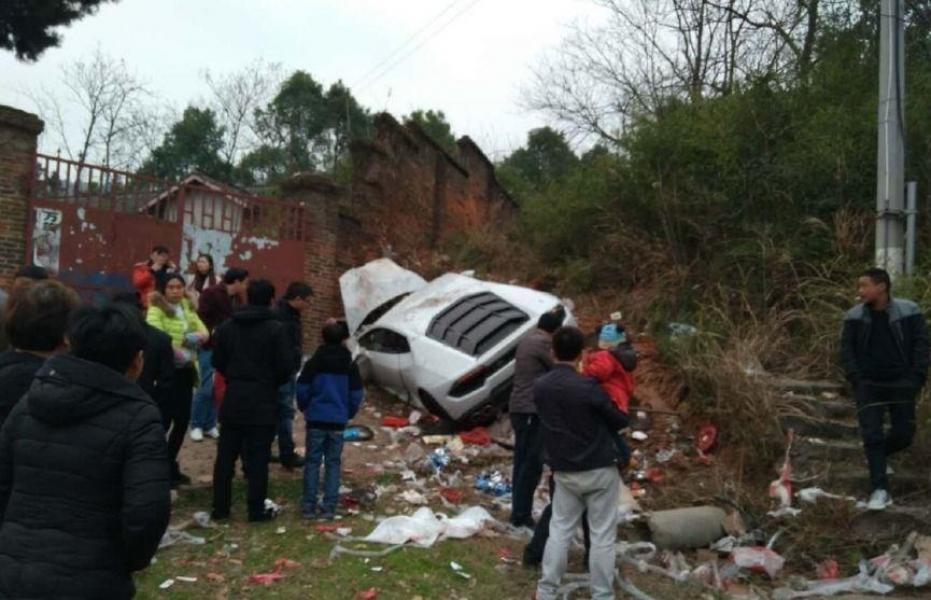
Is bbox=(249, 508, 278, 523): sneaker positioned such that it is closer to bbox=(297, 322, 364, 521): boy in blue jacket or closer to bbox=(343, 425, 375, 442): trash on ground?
bbox=(297, 322, 364, 521): boy in blue jacket

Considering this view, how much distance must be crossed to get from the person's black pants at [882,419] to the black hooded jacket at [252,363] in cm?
431

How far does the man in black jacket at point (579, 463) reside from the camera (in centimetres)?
486

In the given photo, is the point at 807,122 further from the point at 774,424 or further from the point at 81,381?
the point at 81,381

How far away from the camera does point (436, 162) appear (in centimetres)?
1802

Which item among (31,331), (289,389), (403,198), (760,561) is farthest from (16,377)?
(403,198)

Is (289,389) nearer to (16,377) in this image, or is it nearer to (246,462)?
(246,462)

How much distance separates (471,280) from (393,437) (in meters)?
2.74

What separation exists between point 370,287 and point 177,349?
6615mm

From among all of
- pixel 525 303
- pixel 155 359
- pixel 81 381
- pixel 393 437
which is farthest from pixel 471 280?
pixel 81 381

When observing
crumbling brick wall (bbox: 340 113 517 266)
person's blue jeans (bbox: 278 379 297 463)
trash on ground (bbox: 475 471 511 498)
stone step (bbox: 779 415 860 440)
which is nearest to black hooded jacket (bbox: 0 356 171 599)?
person's blue jeans (bbox: 278 379 297 463)

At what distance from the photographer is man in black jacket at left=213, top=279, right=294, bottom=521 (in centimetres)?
602

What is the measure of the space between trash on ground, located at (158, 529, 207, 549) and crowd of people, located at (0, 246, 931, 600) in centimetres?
40

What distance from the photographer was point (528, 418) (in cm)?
647

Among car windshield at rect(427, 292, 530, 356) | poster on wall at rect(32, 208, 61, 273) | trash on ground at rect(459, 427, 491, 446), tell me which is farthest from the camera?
poster on wall at rect(32, 208, 61, 273)
